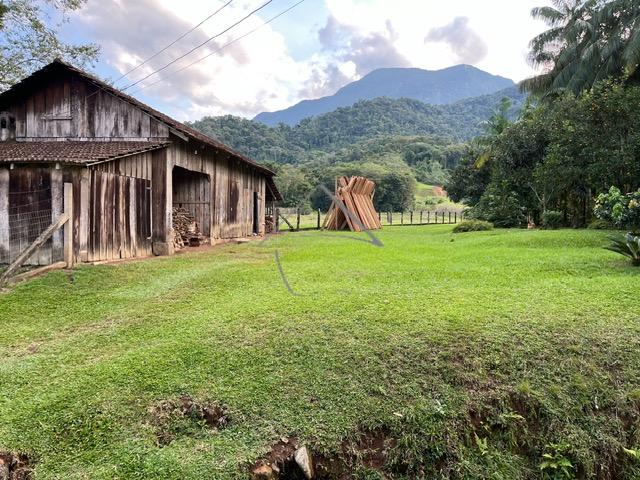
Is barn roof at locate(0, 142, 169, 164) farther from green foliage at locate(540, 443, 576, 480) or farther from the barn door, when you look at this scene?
green foliage at locate(540, 443, 576, 480)

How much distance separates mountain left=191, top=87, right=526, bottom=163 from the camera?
64.6 meters

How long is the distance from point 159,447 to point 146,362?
1159 millimetres

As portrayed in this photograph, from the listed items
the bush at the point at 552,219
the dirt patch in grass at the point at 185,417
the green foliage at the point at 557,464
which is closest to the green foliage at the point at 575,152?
the bush at the point at 552,219

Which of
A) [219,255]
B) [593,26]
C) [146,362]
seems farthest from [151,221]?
[593,26]

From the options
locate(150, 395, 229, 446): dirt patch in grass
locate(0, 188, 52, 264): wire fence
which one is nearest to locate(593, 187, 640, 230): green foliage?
locate(150, 395, 229, 446): dirt patch in grass

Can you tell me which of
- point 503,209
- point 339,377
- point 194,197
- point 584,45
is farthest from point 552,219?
point 339,377

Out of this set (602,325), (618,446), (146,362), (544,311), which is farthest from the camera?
(544,311)

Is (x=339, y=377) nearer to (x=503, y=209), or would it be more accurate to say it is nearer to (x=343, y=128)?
(x=503, y=209)

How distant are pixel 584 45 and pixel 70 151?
2499cm

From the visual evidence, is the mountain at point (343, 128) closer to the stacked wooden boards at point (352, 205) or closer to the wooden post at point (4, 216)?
the stacked wooden boards at point (352, 205)

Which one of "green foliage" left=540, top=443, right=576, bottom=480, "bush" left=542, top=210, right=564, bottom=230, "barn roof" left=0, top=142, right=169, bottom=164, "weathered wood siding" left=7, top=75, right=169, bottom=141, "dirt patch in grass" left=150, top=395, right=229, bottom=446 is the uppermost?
"weathered wood siding" left=7, top=75, right=169, bottom=141

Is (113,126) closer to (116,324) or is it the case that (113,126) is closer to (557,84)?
(116,324)

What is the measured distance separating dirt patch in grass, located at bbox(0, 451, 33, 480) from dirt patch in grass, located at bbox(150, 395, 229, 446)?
84 cm

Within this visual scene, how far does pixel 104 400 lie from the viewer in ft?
11.5
